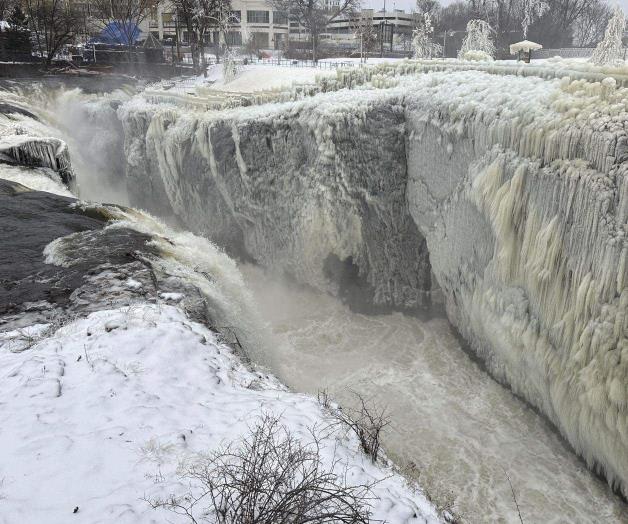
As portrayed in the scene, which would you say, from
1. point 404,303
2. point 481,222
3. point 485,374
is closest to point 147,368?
point 481,222

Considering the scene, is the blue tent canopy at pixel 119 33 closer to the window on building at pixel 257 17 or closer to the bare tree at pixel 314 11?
the bare tree at pixel 314 11

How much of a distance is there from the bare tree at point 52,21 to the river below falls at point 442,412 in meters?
33.0

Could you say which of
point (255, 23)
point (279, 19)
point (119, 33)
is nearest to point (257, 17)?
Answer: point (255, 23)

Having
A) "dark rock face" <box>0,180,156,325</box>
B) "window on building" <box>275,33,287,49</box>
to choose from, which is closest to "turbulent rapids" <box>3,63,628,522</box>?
"dark rock face" <box>0,180,156,325</box>

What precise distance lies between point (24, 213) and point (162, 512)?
28.4 ft

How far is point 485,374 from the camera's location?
1101cm

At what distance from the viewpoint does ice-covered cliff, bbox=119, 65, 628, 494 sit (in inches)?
282

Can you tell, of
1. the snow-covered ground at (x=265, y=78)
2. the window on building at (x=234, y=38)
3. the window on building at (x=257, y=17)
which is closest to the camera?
the snow-covered ground at (x=265, y=78)

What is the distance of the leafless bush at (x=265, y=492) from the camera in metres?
3.67

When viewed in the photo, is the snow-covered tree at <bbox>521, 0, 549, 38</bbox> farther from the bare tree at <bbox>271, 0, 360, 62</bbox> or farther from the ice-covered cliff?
the ice-covered cliff

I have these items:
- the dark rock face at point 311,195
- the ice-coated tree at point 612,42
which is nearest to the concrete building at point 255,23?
the dark rock face at point 311,195

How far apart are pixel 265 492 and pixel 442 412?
7.12 meters

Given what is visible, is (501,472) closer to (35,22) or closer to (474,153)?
(474,153)

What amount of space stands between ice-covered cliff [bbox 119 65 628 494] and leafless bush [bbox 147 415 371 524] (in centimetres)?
462
